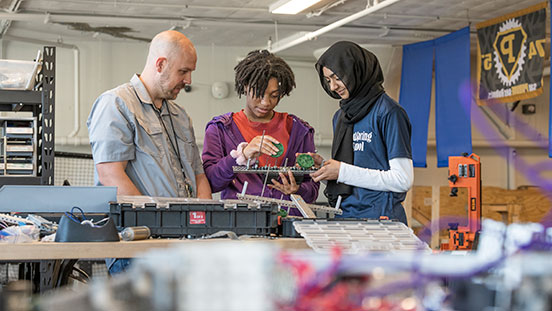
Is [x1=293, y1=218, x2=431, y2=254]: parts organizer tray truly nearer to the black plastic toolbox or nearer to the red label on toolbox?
the black plastic toolbox

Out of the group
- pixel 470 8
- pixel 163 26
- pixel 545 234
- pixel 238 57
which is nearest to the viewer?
pixel 545 234

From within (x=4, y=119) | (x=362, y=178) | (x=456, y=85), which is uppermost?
(x=456, y=85)

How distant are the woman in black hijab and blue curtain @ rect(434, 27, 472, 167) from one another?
189 inches

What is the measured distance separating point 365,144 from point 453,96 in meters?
5.12

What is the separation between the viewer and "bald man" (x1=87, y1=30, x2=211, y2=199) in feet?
7.89

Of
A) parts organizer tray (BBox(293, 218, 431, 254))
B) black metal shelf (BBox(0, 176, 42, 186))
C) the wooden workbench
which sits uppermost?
black metal shelf (BBox(0, 176, 42, 186))

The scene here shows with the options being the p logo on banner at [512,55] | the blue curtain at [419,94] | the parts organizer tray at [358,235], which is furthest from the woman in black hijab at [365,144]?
the blue curtain at [419,94]

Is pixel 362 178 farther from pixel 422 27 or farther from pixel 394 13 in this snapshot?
pixel 422 27

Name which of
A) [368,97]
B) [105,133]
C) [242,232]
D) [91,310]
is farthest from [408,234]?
[91,310]

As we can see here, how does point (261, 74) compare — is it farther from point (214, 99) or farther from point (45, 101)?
point (214, 99)

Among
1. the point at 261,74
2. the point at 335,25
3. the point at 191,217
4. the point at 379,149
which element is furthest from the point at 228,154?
the point at 335,25

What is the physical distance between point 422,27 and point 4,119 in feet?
19.9

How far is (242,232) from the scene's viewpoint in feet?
6.70

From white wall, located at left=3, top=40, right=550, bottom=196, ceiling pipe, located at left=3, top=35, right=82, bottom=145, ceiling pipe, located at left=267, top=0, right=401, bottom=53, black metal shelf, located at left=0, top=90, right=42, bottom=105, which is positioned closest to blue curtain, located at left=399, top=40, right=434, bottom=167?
white wall, located at left=3, top=40, right=550, bottom=196
